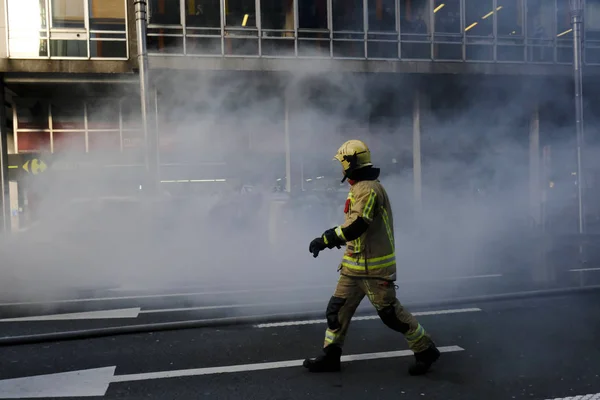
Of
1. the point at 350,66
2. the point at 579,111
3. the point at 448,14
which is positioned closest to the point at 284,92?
the point at 350,66

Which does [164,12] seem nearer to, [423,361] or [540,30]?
[540,30]

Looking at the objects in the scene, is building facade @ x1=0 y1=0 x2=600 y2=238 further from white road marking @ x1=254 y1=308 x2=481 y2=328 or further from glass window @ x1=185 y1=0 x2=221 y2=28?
white road marking @ x1=254 y1=308 x2=481 y2=328

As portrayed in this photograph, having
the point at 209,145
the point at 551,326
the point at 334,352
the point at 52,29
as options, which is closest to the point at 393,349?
the point at 334,352

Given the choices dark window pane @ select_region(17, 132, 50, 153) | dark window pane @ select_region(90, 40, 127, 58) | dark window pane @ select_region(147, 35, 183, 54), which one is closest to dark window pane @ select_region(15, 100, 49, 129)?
dark window pane @ select_region(17, 132, 50, 153)

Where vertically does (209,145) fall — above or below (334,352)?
above

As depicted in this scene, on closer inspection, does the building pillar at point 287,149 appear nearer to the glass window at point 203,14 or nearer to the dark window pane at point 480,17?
the glass window at point 203,14

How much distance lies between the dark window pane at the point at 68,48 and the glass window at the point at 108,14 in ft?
1.82

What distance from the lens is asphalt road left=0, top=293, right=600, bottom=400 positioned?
3039 millimetres

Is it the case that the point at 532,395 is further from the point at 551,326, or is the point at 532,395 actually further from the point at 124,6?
the point at 124,6

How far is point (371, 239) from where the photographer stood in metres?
3.23

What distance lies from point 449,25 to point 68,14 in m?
8.63

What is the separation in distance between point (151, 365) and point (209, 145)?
235 inches

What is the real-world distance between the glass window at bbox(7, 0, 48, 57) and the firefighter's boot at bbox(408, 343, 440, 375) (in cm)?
1140

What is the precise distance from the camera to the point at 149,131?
8711 millimetres
